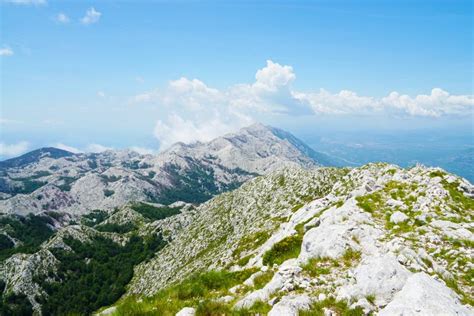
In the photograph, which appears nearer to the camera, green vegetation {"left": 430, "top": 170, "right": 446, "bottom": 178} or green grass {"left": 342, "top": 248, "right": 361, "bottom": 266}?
green grass {"left": 342, "top": 248, "right": 361, "bottom": 266}

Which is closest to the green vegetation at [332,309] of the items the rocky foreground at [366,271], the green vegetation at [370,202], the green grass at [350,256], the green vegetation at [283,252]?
the rocky foreground at [366,271]

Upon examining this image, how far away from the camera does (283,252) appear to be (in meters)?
22.8

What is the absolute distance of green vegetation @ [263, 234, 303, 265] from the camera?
833 inches

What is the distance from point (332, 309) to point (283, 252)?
11.9 m

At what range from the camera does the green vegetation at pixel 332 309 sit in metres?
10.5

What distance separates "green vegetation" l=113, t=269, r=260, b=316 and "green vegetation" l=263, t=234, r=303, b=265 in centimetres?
314

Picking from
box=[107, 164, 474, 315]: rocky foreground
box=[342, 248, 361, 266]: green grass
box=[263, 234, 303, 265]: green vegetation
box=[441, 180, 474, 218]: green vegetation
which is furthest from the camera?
box=[441, 180, 474, 218]: green vegetation

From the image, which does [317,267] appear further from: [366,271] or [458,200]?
[458,200]

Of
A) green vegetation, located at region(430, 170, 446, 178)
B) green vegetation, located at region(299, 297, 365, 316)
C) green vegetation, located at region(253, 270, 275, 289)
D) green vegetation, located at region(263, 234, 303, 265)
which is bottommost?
green vegetation, located at region(263, 234, 303, 265)

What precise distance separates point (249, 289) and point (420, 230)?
13.6 meters

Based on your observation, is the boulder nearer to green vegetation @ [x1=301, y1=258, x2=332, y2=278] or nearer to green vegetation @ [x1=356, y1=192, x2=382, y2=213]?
green vegetation @ [x1=301, y1=258, x2=332, y2=278]

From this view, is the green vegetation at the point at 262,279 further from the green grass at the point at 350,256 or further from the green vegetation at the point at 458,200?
the green vegetation at the point at 458,200

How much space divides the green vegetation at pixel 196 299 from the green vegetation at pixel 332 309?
1.85 meters

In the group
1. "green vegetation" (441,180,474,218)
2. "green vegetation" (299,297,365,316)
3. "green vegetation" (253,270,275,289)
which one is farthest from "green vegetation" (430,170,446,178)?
"green vegetation" (299,297,365,316)
